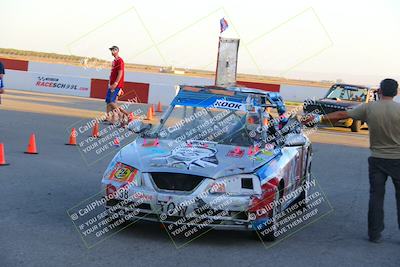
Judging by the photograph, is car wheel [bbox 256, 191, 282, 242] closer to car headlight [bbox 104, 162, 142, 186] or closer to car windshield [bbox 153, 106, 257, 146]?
car windshield [bbox 153, 106, 257, 146]

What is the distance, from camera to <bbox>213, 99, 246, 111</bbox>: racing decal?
768 cm

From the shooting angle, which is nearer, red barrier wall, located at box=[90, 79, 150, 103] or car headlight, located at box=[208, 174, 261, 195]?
car headlight, located at box=[208, 174, 261, 195]

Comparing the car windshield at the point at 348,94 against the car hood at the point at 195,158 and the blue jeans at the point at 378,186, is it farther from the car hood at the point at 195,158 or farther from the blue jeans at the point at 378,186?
the car hood at the point at 195,158

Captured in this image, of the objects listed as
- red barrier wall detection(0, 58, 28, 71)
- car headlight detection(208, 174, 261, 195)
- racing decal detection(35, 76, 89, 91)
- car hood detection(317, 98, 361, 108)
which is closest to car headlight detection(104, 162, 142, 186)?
car headlight detection(208, 174, 261, 195)

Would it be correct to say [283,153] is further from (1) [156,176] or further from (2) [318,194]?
(2) [318,194]

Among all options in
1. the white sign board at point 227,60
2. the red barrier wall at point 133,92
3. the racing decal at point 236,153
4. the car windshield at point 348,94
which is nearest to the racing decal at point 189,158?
the racing decal at point 236,153

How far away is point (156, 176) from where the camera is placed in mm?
6277

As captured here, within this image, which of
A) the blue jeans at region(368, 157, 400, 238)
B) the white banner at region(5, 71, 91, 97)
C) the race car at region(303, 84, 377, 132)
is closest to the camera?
the blue jeans at region(368, 157, 400, 238)

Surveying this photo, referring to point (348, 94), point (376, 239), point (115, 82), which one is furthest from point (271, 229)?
point (348, 94)

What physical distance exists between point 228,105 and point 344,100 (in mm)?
16447

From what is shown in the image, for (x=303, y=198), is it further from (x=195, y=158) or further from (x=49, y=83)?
(x=49, y=83)

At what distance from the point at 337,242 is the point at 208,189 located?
153 centimetres

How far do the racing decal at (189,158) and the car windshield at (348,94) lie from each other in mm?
17668

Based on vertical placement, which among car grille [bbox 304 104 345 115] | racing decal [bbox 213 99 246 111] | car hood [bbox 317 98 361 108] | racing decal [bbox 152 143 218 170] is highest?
racing decal [bbox 213 99 246 111]
